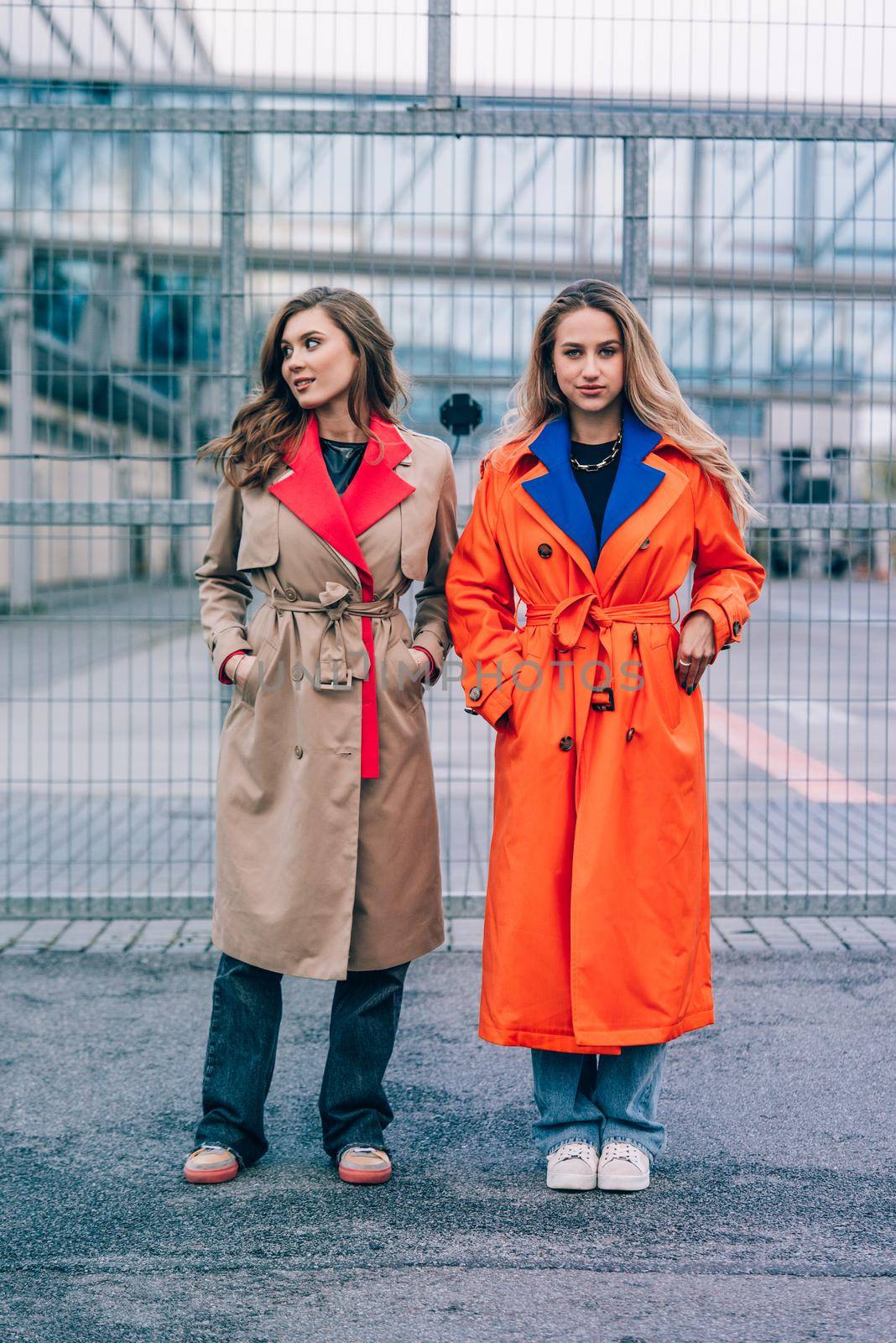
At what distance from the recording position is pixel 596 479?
11.9 ft

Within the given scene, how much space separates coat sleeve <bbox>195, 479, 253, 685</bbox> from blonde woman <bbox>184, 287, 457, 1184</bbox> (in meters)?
0.01

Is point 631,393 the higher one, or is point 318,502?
point 631,393

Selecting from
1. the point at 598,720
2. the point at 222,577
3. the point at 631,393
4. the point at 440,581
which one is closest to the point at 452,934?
the point at 440,581

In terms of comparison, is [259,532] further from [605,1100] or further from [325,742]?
[605,1100]

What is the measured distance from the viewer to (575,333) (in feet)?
11.7

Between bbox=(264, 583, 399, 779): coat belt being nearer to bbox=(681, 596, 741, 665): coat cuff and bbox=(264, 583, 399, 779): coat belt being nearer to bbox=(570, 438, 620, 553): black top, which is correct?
bbox=(570, 438, 620, 553): black top

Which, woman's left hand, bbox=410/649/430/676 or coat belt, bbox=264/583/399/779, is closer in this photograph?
coat belt, bbox=264/583/399/779

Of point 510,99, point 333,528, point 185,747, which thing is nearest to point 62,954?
point 185,747

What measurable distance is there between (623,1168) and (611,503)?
155 cm

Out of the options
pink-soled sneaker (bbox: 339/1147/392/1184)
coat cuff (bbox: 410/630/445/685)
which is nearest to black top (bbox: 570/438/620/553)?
coat cuff (bbox: 410/630/445/685)

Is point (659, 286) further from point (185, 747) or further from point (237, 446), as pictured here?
point (185, 747)

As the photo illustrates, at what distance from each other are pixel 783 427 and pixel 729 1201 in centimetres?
315

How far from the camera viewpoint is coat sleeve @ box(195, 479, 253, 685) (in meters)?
3.75

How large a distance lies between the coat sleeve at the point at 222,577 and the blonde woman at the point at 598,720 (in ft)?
1.87
